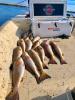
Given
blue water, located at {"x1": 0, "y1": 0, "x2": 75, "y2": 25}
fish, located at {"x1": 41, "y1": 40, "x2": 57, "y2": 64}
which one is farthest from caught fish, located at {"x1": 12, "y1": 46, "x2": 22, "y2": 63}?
blue water, located at {"x1": 0, "y1": 0, "x2": 75, "y2": 25}

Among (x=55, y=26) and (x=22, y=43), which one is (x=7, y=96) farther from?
(x=55, y=26)

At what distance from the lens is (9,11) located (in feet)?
Result: 45.2

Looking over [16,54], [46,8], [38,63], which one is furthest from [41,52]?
Answer: [46,8]

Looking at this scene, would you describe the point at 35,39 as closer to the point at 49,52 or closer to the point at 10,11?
the point at 49,52

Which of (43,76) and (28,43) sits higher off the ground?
(43,76)

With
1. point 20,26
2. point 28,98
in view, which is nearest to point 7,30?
point 20,26

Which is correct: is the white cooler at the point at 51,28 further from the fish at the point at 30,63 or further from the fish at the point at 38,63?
the fish at the point at 30,63

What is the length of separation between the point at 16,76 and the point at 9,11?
824 cm

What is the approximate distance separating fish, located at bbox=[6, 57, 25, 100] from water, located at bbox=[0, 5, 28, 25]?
6.10m

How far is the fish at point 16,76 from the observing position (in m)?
5.04

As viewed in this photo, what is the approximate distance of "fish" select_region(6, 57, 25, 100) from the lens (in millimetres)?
5043

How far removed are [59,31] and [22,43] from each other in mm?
1771

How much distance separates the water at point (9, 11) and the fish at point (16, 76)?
20.0 ft

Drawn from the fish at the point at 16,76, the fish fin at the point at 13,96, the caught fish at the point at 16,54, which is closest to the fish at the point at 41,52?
the caught fish at the point at 16,54
